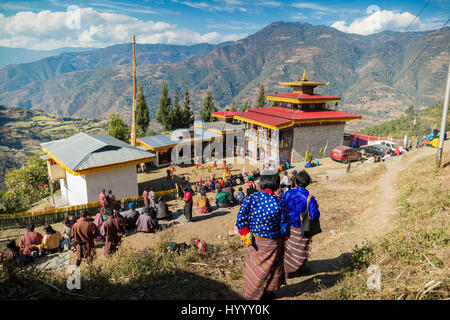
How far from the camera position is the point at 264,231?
167 inches

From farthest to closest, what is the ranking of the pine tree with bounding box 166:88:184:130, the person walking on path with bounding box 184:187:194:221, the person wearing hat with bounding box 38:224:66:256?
1. the pine tree with bounding box 166:88:184:130
2. the person walking on path with bounding box 184:187:194:221
3. the person wearing hat with bounding box 38:224:66:256

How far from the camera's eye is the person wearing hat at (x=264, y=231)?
4.22 meters

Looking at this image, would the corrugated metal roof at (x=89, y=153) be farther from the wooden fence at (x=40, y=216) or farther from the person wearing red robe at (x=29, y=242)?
the person wearing red robe at (x=29, y=242)

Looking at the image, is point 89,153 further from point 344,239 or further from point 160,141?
point 344,239

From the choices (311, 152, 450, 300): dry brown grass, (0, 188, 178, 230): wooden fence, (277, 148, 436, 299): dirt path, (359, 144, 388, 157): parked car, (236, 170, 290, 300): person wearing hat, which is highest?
(236, 170, 290, 300): person wearing hat

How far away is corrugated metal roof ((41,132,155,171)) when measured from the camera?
53.1ft

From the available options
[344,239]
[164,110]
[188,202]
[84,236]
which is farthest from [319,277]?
[164,110]

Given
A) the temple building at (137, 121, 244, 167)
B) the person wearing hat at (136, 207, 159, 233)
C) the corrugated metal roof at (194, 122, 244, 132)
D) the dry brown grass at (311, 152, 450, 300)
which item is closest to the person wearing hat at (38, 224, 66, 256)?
the person wearing hat at (136, 207, 159, 233)

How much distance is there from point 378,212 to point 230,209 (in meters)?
6.96

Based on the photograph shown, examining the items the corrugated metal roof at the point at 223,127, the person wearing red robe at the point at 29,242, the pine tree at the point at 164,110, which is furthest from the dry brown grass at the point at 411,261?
the pine tree at the point at 164,110

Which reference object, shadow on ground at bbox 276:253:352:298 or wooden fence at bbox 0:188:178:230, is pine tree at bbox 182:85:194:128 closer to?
wooden fence at bbox 0:188:178:230

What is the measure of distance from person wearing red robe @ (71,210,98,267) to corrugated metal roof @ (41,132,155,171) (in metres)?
8.55
